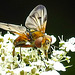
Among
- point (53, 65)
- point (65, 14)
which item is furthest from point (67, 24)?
point (53, 65)

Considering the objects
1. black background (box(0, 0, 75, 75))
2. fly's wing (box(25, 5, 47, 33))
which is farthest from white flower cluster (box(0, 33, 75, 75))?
black background (box(0, 0, 75, 75))

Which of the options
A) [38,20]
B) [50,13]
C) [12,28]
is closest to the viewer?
[12,28]

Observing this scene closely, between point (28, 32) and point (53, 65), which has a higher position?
point (28, 32)

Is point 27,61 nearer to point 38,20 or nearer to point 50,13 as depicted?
point 38,20

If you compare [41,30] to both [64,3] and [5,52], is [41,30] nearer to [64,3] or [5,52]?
[5,52]

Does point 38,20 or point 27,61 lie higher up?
point 38,20

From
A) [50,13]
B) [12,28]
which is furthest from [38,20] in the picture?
[50,13]
